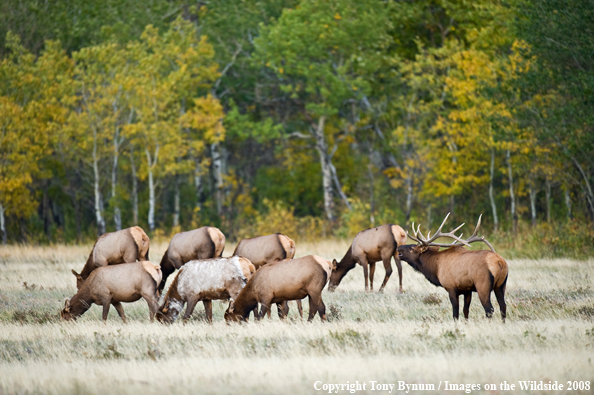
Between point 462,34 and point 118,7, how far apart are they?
19.5 metres

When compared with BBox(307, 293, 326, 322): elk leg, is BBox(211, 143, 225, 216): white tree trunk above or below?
above

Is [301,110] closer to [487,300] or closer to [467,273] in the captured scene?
[467,273]

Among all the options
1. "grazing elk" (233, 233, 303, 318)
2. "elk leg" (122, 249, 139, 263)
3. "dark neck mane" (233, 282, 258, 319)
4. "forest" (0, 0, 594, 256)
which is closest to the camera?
"dark neck mane" (233, 282, 258, 319)

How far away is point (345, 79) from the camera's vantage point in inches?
1351

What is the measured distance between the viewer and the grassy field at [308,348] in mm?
8133

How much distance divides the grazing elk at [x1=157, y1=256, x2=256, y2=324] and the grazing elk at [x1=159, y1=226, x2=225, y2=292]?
3824mm

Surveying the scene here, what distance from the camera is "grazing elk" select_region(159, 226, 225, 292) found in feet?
52.5

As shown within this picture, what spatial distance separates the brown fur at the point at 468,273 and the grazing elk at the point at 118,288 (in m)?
4.72

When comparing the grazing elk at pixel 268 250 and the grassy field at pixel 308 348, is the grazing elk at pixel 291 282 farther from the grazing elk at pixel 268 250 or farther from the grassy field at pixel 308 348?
the grazing elk at pixel 268 250

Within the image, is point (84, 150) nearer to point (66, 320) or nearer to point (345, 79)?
point (345, 79)

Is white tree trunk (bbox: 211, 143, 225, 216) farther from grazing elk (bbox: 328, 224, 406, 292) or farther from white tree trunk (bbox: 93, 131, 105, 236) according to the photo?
grazing elk (bbox: 328, 224, 406, 292)

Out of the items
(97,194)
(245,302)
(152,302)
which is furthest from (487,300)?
(97,194)

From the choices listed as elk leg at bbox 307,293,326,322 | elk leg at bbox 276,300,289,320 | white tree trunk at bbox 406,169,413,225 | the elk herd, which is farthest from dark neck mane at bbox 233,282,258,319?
white tree trunk at bbox 406,169,413,225

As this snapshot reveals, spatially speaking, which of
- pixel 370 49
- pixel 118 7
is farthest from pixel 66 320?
pixel 118 7
